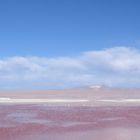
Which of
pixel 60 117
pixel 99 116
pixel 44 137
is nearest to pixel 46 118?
pixel 60 117

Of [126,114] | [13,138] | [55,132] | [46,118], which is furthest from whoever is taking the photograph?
[126,114]

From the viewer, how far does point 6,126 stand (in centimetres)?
1914

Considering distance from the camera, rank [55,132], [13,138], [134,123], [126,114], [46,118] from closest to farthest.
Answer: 1. [13,138]
2. [55,132]
3. [134,123]
4. [46,118]
5. [126,114]

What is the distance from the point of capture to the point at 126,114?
25000mm

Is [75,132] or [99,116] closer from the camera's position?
[75,132]

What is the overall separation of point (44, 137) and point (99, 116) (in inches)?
317

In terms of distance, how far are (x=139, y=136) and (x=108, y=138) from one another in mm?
1406

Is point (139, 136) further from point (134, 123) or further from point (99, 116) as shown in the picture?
point (99, 116)

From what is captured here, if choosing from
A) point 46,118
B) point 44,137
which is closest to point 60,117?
point 46,118

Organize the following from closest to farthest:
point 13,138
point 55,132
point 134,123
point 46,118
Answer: point 13,138, point 55,132, point 134,123, point 46,118

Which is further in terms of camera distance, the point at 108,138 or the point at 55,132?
the point at 55,132

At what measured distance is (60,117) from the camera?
2325 cm

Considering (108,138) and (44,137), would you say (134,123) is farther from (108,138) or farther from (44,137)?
(44,137)

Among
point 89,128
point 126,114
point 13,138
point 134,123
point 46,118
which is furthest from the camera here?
point 126,114
